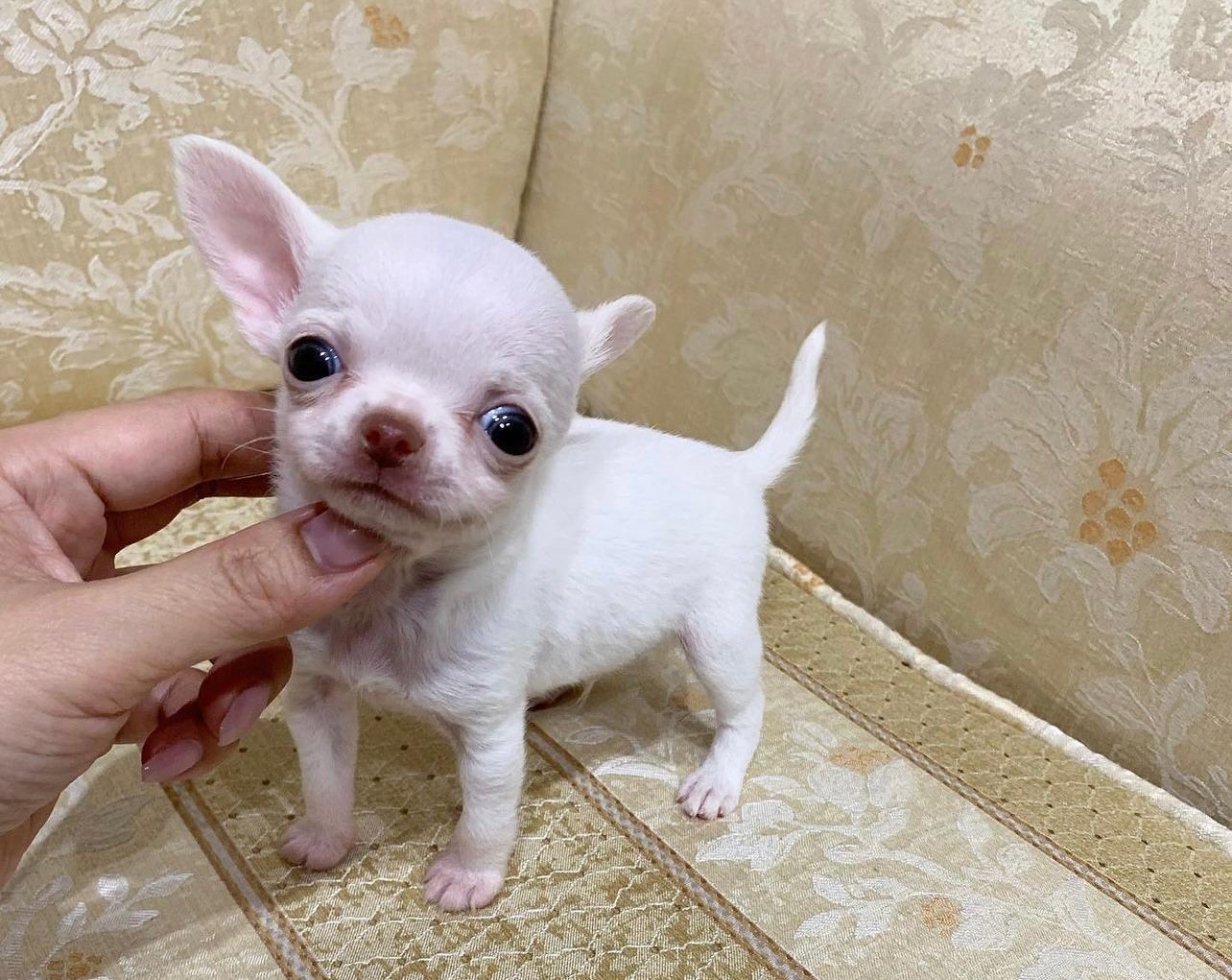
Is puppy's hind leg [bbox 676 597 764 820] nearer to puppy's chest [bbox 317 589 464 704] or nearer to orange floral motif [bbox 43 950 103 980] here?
puppy's chest [bbox 317 589 464 704]

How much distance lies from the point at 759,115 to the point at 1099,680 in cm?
86

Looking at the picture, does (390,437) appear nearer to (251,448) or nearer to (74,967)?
(251,448)

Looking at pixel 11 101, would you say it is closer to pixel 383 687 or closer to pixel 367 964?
pixel 383 687

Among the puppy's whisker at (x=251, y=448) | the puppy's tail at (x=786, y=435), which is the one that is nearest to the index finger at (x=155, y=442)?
the puppy's whisker at (x=251, y=448)

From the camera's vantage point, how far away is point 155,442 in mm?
953

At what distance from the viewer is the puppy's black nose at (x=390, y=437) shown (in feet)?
2.05

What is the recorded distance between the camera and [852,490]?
4.62ft

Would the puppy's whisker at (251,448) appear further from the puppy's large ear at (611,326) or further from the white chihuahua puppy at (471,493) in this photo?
the puppy's large ear at (611,326)

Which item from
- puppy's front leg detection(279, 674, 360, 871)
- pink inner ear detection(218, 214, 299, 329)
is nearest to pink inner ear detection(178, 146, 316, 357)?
pink inner ear detection(218, 214, 299, 329)

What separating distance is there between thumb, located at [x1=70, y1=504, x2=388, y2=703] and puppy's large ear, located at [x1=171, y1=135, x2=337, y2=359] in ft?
0.51

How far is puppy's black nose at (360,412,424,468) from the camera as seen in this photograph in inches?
24.6

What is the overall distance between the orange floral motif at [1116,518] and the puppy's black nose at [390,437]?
0.86 meters

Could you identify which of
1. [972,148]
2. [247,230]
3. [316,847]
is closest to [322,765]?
[316,847]

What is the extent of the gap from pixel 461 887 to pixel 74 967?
0.32m
